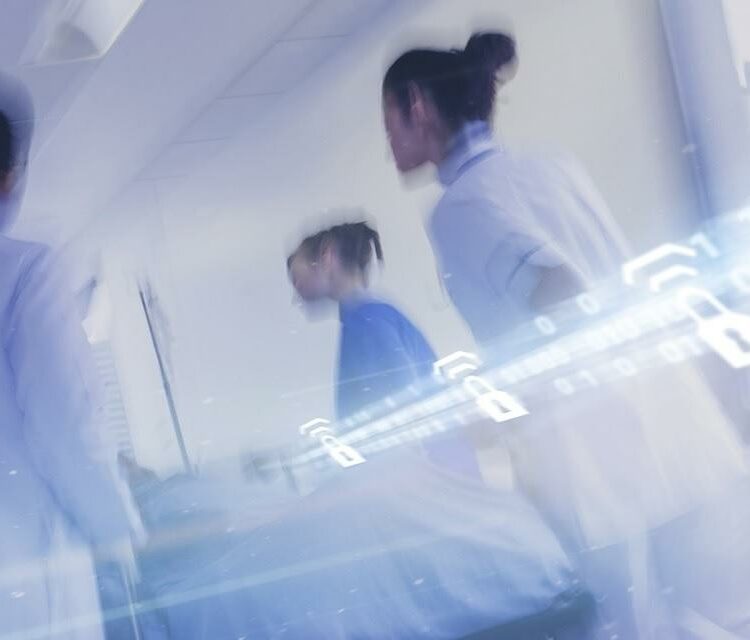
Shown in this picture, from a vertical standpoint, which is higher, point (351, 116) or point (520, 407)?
point (351, 116)

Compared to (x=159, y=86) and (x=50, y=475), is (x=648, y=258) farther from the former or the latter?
(x=50, y=475)

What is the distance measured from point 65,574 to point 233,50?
769 mm

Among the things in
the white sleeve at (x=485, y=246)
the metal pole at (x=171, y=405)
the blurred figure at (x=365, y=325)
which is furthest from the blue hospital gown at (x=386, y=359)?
the metal pole at (x=171, y=405)

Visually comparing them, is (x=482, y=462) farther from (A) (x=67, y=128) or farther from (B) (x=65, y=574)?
(A) (x=67, y=128)

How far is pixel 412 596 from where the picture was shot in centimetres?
189

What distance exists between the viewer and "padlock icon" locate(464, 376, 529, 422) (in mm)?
1938

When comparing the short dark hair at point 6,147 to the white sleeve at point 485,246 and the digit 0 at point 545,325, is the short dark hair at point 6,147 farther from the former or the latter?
the digit 0 at point 545,325

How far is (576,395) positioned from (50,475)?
2.56 ft

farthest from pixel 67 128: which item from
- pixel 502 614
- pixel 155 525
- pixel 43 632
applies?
pixel 502 614

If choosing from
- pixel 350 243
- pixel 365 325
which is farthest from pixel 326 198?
pixel 365 325

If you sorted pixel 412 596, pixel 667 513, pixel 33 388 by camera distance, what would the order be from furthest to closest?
pixel 667 513
pixel 412 596
pixel 33 388

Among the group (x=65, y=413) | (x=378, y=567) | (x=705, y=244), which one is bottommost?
(x=378, y=567)

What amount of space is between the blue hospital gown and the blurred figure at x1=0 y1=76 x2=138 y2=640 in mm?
363

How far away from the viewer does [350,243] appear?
1926mm
